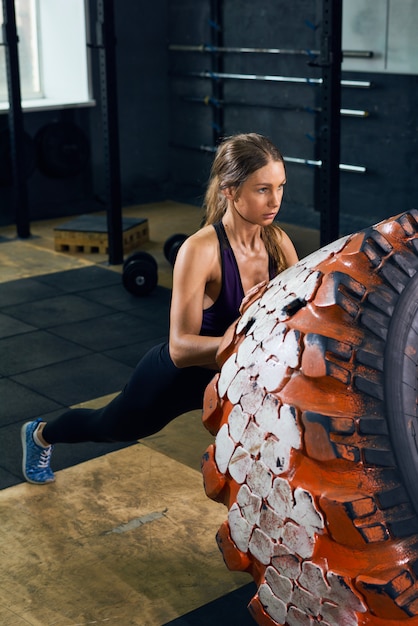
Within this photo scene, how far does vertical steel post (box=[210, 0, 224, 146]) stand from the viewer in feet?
28.5

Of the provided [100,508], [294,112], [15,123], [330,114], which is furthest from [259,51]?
[100,508]

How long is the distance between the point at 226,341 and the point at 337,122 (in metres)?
3.63

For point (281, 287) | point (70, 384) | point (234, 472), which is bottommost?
point (70, 384)

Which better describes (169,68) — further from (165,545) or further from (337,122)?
(165,545)

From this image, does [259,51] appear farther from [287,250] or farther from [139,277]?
[287,250]

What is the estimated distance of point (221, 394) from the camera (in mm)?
1975

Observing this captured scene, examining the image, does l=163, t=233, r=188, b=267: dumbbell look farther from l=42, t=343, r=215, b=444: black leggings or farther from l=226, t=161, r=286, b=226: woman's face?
l=226, t=161, r=286, b=226: woman's face

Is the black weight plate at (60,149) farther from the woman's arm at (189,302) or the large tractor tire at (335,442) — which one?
the large tractor tire at (335,442)

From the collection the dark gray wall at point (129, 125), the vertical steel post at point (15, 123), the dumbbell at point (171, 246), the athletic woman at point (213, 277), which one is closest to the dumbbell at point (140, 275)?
the dumbbell at point (171, 246)

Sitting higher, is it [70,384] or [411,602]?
[411,602]

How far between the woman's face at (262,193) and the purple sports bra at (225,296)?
15 centimetres

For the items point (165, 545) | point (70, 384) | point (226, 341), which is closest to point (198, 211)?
point (70, 384)

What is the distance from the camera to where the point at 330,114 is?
5410 millimetres

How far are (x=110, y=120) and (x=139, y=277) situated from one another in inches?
53.2
